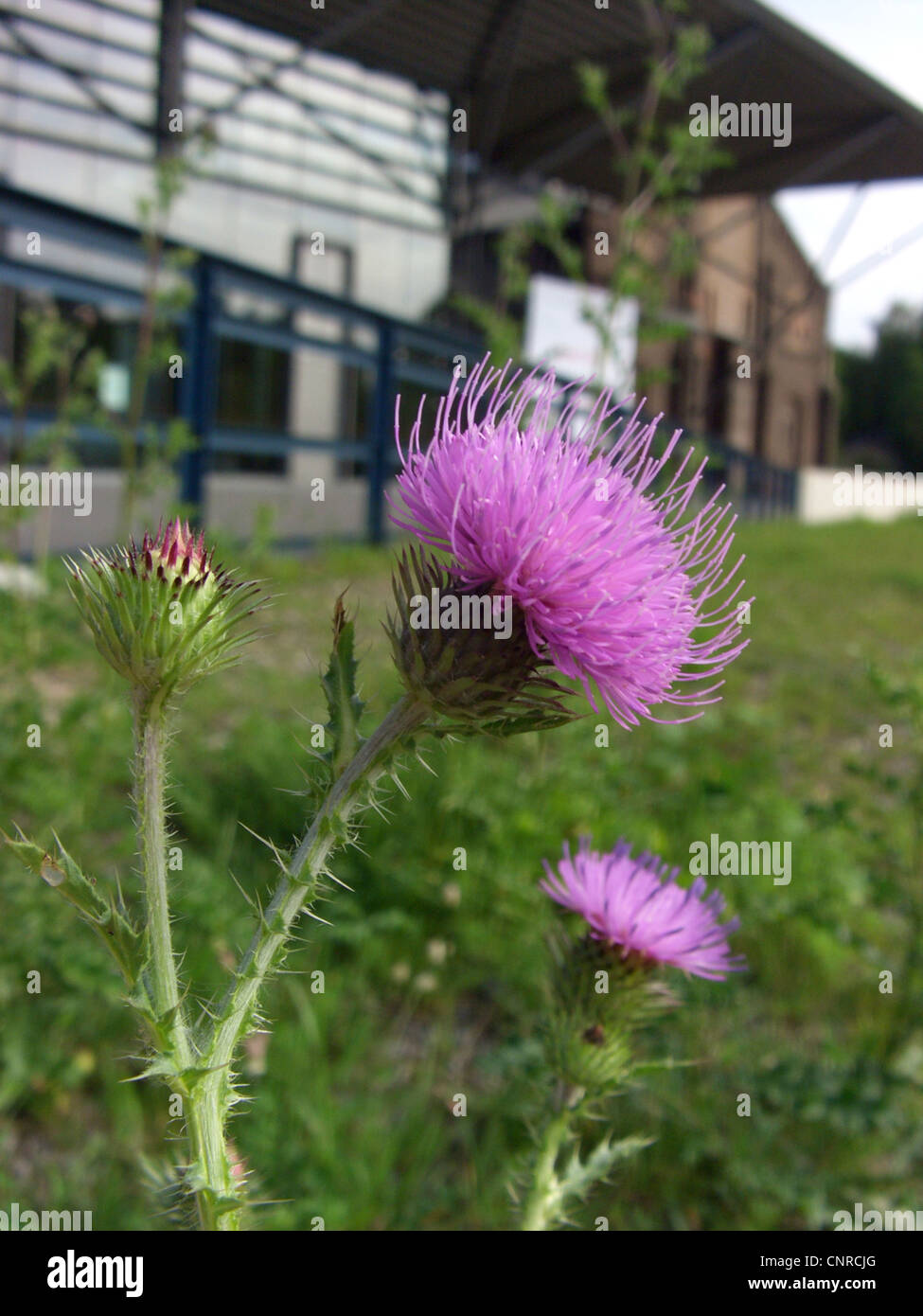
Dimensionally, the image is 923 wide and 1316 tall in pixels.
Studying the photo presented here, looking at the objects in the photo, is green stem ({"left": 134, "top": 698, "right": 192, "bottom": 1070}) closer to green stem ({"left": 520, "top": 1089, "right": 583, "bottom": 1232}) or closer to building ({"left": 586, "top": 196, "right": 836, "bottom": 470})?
green stem ({"left": 520, "top": 1089, "right": 583, "bottom": 1232})

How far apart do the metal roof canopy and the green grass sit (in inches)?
331

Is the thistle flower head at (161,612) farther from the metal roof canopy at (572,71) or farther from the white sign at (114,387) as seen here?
the metal roof canopy at (572,71)

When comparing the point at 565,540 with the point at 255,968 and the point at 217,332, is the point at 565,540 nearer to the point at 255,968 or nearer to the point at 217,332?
the point at 255,968

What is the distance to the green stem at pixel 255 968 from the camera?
0.75 m

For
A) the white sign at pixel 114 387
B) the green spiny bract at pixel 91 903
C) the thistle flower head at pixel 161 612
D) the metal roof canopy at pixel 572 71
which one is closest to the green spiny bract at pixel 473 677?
the thistle flower head at pixel 161 612

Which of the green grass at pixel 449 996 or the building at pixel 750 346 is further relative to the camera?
the building at pixel 750 346

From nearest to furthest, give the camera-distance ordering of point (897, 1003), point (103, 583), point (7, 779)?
point (103, 583) → point (897, 1003) → point (7, 779)

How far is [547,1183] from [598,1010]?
0.72ft

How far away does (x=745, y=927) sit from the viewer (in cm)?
→ 290

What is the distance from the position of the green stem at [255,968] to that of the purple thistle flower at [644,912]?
0.46 m

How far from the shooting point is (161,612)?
813 millimetres
